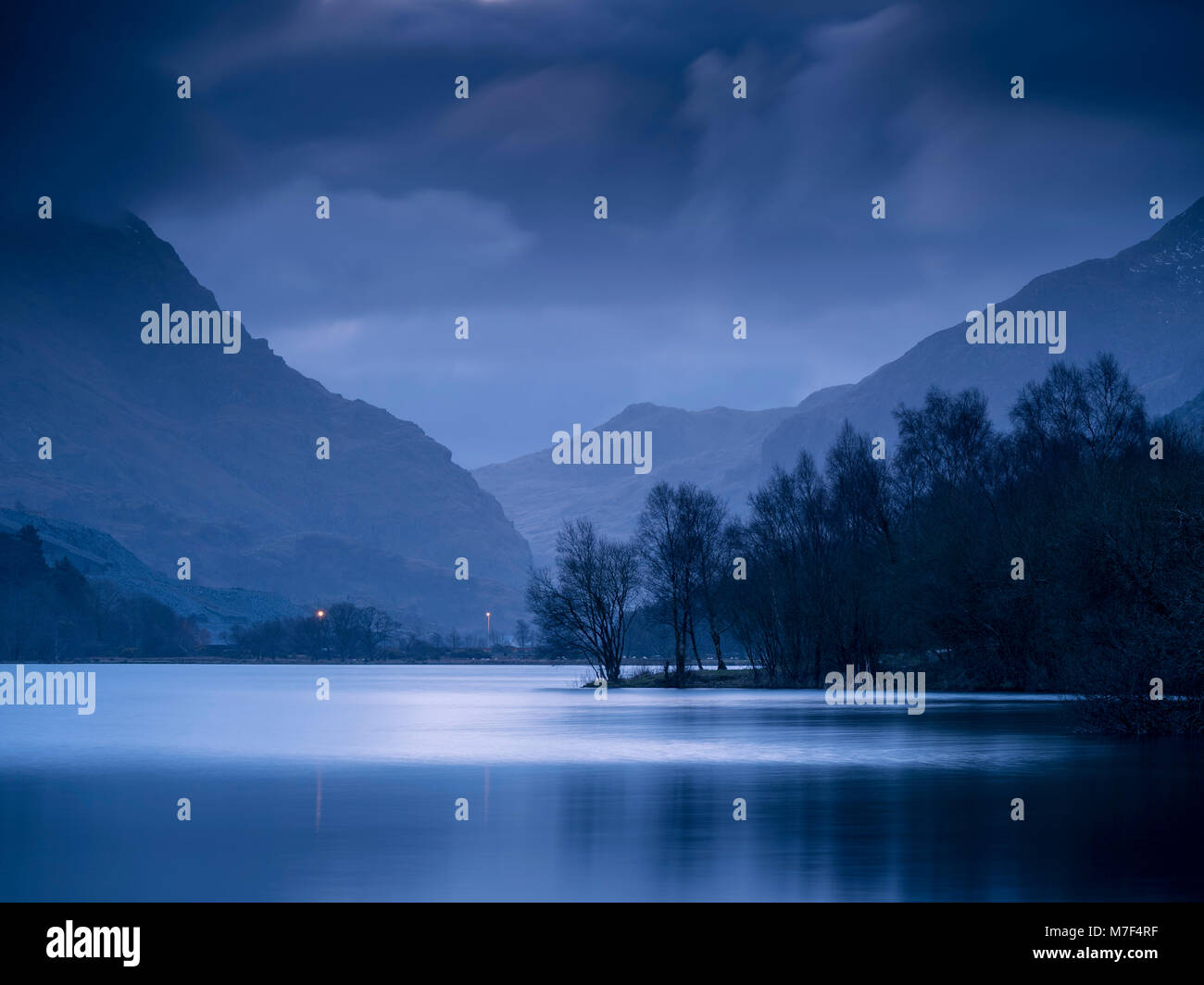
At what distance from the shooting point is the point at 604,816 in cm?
2511

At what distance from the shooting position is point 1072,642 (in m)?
54.4

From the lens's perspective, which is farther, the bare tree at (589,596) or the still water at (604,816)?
the bare tree at (589,596)

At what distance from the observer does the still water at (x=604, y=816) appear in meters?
18.0

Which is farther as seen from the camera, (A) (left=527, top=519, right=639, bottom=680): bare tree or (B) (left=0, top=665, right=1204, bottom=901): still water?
(A) (left=527, top=519, right=639, bottom=680): bare tree

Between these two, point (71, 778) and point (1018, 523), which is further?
point (1018, 523)

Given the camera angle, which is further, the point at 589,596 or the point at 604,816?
the point at 589,596

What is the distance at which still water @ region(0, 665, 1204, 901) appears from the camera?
59.2 ft

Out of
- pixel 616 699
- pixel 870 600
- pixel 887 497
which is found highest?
pixel 887 497

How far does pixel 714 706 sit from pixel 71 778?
47.7m

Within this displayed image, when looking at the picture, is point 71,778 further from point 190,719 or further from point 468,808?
point 190,719

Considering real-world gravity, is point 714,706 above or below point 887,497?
below

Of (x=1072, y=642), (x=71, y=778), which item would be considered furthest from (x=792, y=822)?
(x=1072, y=642)

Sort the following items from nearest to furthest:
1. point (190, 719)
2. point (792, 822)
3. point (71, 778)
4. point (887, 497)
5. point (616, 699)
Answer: point (792, 822) → point (71, 778) → point (190, 719) → point (616, 699) → point (887, 497)

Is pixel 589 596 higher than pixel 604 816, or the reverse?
pixel 589 596
